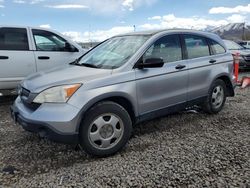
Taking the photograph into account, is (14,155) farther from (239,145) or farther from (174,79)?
(239,145)

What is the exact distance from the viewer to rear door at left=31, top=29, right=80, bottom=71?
21.1 feet

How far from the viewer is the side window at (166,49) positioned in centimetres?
438

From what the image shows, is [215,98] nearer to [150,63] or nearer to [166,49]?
[166,49]

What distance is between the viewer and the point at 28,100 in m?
3.71

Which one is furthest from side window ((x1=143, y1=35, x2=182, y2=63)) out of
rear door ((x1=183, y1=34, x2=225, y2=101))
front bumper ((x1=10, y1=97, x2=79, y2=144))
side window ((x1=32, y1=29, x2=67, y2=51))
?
side window ((x1=32, y1=29, x2=67, y2=51))

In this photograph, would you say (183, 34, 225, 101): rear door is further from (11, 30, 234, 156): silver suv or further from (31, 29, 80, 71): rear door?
(31, 29, 80, 71): rear door

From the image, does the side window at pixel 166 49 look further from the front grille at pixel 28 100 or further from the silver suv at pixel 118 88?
the front grille at pixel 28 100

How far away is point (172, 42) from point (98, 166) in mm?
2362

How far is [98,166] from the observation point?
11.7ft

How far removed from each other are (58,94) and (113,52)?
1.34 m

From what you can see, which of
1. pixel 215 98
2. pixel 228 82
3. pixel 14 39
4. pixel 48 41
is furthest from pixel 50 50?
pixel 228 82

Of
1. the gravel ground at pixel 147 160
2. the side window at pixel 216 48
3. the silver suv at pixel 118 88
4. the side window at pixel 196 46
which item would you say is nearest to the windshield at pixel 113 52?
the silver suv at pixel 118 88

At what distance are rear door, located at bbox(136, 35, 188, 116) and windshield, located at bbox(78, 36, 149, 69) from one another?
0.24 m

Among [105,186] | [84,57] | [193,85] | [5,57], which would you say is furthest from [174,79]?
[5,57]
